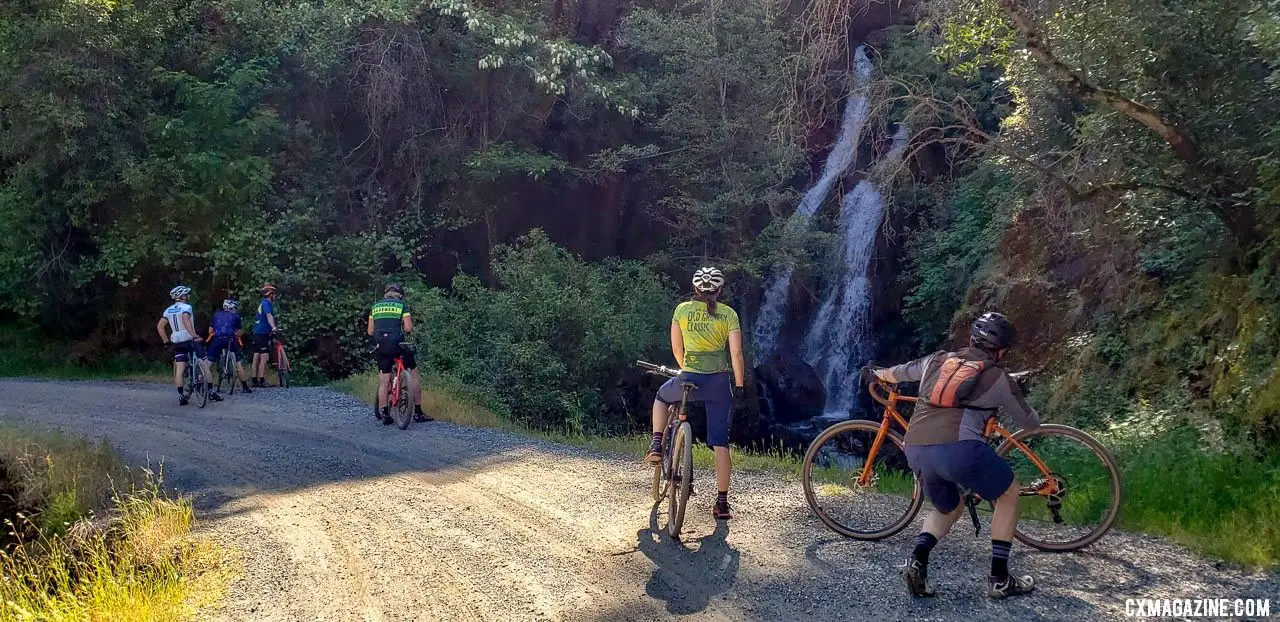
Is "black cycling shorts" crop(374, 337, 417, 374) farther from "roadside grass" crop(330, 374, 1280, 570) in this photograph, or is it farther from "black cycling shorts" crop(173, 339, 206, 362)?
"roadside grass" crop(330, 374, 1280, 570)

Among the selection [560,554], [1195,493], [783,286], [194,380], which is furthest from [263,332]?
[1195,493]

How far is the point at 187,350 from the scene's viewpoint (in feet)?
46.5

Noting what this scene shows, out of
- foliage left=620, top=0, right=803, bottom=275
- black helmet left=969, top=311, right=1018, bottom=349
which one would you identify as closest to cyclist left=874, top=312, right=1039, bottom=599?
black helmet left=969, top=311, right=1018, bottom=349

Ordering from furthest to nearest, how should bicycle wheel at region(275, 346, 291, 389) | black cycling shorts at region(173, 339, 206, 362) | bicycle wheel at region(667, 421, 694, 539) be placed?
bicycle wheel at region(275, 346, 291, 389), black cycling shorts at region(173, 339, 206, 362), bicycle wheel at region(667, 421, 694, 539)

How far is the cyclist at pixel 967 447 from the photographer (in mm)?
5195

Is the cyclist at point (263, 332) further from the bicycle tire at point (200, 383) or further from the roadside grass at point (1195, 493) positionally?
the roadside grass at point (1195, 493)

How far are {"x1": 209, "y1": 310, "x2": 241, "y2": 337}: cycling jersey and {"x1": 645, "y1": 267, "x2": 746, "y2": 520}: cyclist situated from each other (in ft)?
35.2

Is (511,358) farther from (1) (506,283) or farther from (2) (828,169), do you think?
(2) (828,169)

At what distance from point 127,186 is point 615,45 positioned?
11.7m

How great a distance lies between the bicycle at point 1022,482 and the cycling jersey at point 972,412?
194 mm

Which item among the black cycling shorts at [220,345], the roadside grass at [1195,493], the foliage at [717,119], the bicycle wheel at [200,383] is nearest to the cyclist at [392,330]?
the bicycle wheel at [200,383]

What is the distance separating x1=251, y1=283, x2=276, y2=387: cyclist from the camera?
654 inches

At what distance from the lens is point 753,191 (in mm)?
21062

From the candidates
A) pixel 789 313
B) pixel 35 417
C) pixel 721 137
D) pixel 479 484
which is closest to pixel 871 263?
pixel 789 313
